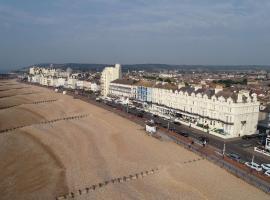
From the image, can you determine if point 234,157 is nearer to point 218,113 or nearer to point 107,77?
point 218,113

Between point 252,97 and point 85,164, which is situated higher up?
point 252,97

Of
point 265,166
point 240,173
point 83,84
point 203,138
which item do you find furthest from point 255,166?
point 83,84

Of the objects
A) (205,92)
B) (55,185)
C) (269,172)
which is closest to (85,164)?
(55,185)

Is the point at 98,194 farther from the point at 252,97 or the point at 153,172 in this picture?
the point at 252,97

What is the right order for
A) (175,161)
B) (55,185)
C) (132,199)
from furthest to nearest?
(175,161), (55,185), (132,199)

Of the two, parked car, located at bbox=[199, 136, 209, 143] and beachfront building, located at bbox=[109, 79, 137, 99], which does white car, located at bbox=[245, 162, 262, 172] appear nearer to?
parked car, located at bbox=[199, 136, 209, 143]

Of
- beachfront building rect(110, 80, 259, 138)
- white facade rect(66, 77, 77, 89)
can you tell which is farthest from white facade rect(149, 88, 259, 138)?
white facade rect(66, 77, 77, 89)

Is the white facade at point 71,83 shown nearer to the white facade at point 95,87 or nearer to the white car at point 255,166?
the white facade at point 95,87

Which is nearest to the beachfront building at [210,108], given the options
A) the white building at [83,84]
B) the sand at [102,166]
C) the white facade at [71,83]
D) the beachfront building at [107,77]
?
the sand at [102,166]
